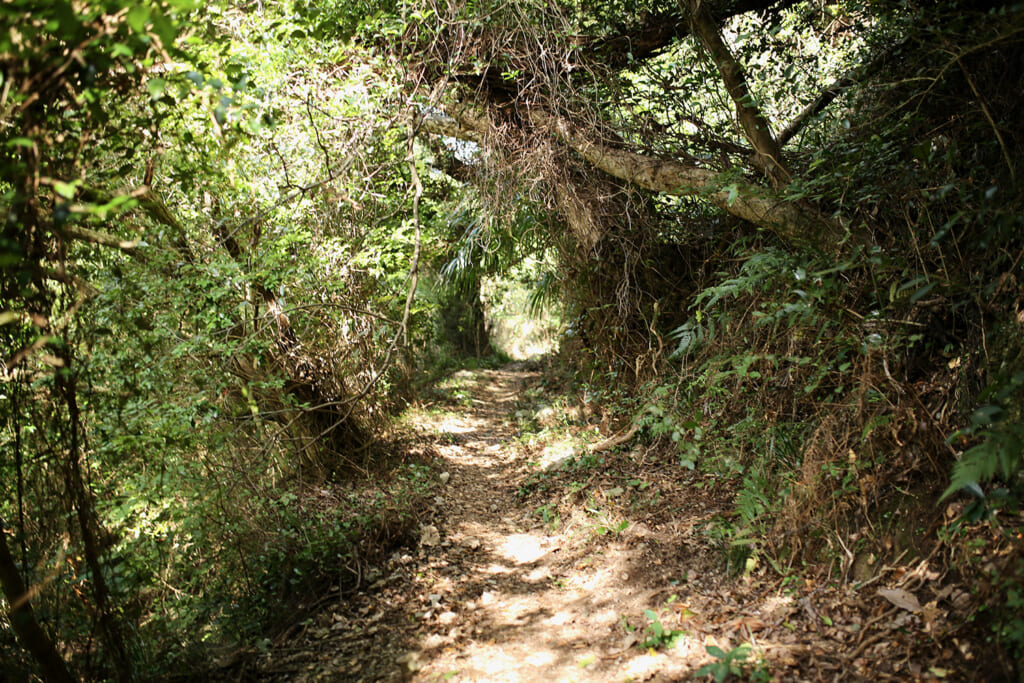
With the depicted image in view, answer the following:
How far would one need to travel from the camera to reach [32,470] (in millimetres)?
3129

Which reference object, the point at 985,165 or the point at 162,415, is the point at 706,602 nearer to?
the point at 985,165

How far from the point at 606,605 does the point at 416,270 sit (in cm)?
246

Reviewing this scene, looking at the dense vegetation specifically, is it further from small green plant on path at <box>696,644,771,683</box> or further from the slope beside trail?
small green plant on path at <box>696,644,771,683</box>

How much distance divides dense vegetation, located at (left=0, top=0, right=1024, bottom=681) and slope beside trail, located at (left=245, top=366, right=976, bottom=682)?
237 millimetres

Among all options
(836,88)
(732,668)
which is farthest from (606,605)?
(836,88)

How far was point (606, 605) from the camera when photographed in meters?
3.54

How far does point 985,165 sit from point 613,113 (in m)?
3.13

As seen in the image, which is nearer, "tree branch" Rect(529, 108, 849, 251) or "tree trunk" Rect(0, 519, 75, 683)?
"tree trunk" Rect(0, 519, 75, 683)

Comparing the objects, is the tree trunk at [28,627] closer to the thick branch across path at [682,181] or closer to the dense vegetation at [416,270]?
the dense vegetation at [416,270]

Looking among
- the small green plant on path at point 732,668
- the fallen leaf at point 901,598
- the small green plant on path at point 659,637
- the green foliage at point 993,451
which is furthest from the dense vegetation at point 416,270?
the small green plant on path at point 732,668

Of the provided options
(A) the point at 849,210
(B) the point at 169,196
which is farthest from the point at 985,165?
(B) the point at 169,196

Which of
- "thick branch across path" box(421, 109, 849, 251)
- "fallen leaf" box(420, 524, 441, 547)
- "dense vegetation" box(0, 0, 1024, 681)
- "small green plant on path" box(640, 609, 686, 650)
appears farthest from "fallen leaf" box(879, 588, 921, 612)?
"fallen leaf" box(420, 524, 441, 547)

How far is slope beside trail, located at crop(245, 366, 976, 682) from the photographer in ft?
8.60

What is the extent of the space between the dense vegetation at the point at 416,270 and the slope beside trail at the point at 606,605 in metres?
0.24
